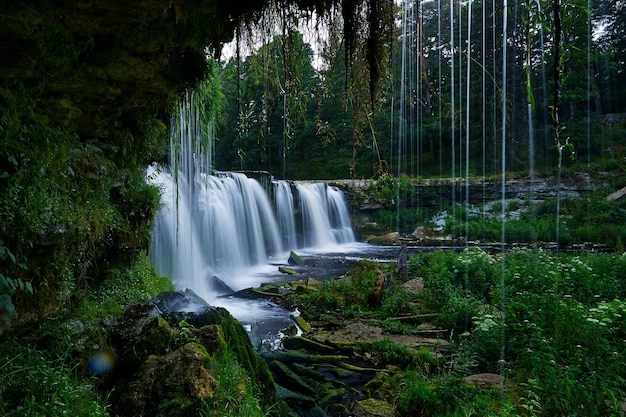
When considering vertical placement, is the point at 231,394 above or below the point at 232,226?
below

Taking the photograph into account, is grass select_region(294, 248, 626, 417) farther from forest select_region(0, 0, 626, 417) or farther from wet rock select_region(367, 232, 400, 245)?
wet rock select_region(367, 232, 400, 245)

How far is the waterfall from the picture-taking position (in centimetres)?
848

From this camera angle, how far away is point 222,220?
15.0 meters

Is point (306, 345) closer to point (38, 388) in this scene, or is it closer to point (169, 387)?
point (169, 387)

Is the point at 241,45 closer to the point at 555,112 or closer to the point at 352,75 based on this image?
the point at 352,75

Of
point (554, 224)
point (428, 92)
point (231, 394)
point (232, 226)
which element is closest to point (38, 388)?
Result: point (231, 394)

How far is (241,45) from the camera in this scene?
346 cm

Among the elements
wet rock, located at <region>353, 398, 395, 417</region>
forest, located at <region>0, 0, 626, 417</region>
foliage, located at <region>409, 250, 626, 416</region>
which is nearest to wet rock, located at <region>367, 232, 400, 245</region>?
foliage, located at <region>409, 250, 626, 416</region>

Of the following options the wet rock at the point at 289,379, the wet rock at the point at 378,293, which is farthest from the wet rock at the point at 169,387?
the wet rock at the point at 378,293

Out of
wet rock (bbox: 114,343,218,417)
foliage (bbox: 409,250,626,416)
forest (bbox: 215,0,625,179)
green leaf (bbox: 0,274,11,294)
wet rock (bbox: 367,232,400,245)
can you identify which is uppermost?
forest (bbox: 215,0,625,179)

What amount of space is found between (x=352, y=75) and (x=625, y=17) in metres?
33.2

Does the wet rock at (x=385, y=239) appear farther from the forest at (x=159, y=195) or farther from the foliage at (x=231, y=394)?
the foliage at (x=231, y=394)

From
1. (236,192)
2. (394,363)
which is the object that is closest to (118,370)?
(394,363)

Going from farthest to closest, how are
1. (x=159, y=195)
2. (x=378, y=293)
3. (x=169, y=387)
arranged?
1. (x=378, y=293)
2. (x=159, y=195)
3. (x=169, y=387)
